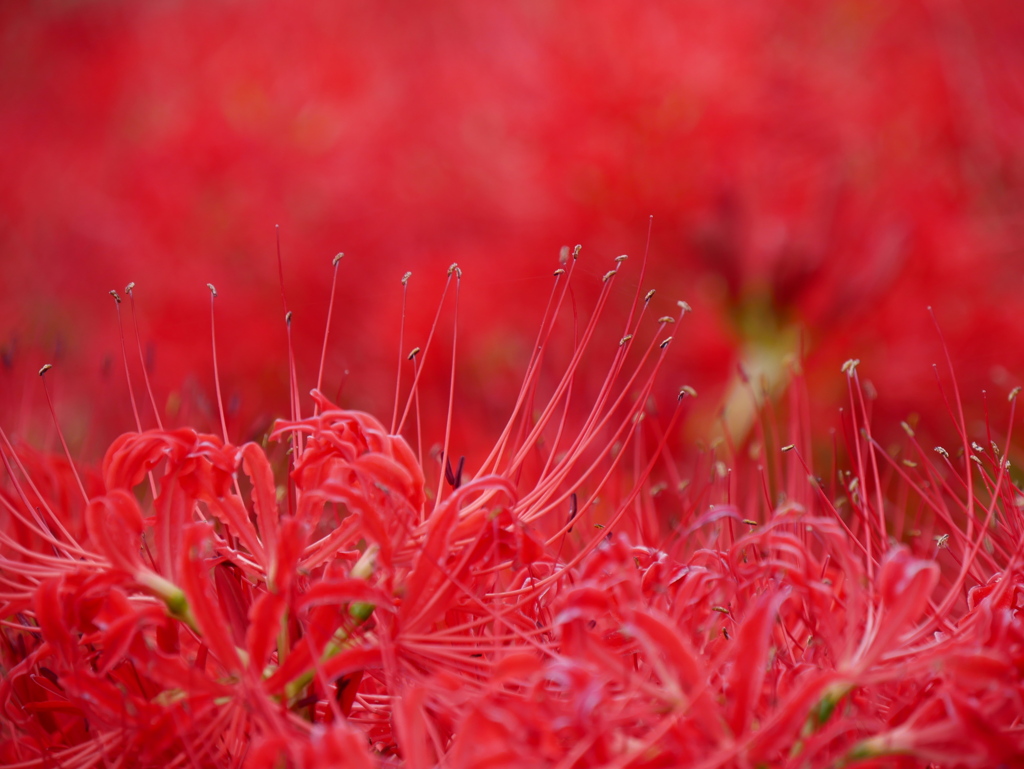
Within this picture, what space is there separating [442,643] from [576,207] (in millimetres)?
884

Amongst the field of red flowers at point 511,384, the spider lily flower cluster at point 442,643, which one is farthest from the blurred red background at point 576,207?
the spider lily flower cluster at point 442,643

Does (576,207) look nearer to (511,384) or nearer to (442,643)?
(511,384)

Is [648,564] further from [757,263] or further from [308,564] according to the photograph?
[757,263]

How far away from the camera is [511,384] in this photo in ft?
3.93

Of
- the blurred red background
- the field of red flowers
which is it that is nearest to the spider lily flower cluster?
the field of red flowers

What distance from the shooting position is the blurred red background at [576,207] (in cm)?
117

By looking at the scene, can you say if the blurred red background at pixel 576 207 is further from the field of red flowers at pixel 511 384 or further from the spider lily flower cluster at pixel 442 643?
the spider lily flower cluster at pixel 442 643

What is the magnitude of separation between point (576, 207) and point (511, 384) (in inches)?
9.7

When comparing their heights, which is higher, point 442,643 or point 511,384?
point 442,643

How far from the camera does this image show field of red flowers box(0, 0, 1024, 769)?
0.37 m

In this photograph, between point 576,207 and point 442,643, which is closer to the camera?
point 442,643

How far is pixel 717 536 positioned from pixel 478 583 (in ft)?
0.65

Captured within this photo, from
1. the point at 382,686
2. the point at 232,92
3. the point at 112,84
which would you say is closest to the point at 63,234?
the point at 232,92

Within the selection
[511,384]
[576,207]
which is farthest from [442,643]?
[576,207]
